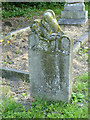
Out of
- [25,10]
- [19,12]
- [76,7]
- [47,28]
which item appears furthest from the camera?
[25,10]

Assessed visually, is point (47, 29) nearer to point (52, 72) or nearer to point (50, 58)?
point (50, 58)

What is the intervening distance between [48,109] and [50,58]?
33.5 inches

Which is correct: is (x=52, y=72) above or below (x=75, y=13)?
below

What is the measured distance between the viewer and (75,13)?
8.91 metres

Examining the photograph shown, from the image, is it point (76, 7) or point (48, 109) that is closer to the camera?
point (48, 109)

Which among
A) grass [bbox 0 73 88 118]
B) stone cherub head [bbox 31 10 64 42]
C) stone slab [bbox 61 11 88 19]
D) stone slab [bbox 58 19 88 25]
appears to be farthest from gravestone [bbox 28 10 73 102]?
stone slab [bbox 61 11 88 19]

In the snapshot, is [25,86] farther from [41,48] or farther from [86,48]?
[86,48]

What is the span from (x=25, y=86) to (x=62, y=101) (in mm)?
1012

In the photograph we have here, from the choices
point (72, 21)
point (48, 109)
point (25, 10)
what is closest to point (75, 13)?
point (72, 21)

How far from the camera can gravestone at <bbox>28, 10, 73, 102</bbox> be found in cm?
301

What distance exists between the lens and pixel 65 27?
8609 mm

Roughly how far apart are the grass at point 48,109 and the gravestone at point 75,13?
5.96 metres

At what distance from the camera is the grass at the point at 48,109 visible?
294cm

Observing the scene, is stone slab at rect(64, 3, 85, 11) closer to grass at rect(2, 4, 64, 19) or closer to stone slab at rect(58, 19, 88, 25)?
stone slab at rect(58, 19, 88, 25)
